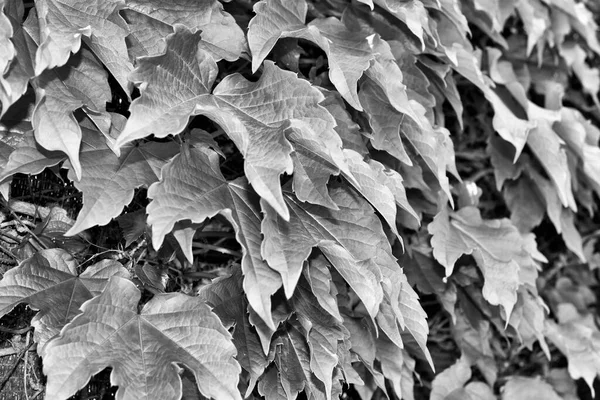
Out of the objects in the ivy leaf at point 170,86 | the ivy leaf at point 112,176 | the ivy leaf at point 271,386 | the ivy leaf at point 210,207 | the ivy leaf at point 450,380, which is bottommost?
the ivy leaf at point 450,380

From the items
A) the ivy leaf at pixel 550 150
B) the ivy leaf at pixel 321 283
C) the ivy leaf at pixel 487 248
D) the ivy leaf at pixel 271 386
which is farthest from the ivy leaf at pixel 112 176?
the ivy leaf at pixel 550 150

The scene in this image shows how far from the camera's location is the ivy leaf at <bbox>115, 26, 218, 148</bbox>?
0.70 metres

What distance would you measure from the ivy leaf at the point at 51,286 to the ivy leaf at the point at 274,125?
0.28m

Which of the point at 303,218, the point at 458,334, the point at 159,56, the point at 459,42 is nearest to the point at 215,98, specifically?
the point at 159,56

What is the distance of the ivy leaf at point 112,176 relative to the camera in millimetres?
728

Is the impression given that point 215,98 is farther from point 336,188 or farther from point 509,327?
point 509,327

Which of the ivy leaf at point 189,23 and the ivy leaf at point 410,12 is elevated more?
the ivy leaf at point 410,12

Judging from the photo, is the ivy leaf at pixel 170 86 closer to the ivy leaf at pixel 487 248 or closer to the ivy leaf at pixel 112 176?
the ivy leaf at pixel 112 176

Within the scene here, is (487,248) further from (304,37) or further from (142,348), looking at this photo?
(142,348)

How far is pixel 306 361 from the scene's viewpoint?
3.01 feet

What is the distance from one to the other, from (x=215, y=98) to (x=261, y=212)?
6.5 inches

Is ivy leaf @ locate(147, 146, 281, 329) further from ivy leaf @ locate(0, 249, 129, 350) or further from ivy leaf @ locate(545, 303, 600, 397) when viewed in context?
ivy leaf @ locate(545, 303, 600, 397)

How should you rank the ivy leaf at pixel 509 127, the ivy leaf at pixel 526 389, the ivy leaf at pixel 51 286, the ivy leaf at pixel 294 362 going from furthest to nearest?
the ivy leaf at pixel 526 389 → the ivy leaf at pixel 509 127 → the ivy leaf at pixel 294 362 → the ivy leaf at pixel 51 286

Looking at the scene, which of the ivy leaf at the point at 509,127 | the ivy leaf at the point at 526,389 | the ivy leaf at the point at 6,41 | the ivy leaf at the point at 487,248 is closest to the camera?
the ivy leaf at the point at 6,41
